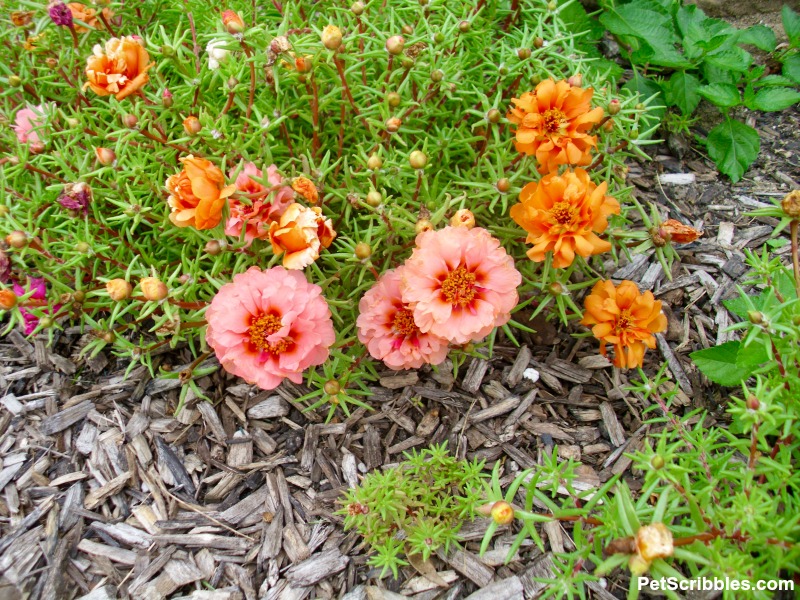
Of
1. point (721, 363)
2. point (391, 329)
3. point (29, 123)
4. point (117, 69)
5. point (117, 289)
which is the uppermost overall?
point (117, 69)

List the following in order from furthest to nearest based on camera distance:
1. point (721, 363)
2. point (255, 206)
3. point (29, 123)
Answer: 1. point (29, 123)
2. point (721, 363)
3. point (255, 206)

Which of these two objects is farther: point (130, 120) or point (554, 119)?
point (130, 120)

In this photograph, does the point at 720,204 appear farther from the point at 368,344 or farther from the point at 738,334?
the point at 368,344

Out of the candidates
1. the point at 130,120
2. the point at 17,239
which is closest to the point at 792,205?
the point at 130,120

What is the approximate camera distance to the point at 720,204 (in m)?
3.28

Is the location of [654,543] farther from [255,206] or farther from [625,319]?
[255,206]

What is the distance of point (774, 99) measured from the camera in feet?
10.7

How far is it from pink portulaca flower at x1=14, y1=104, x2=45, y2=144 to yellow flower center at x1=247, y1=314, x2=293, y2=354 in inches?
54.1

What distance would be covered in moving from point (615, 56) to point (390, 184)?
2239 mm

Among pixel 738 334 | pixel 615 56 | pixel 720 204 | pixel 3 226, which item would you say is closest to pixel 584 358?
pixel 738 334

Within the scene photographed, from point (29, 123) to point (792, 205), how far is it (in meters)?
3.00

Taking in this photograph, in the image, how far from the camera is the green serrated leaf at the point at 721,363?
247cm

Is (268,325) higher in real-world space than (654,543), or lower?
lower

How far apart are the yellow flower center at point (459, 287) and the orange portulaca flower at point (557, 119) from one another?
0.55 metres
